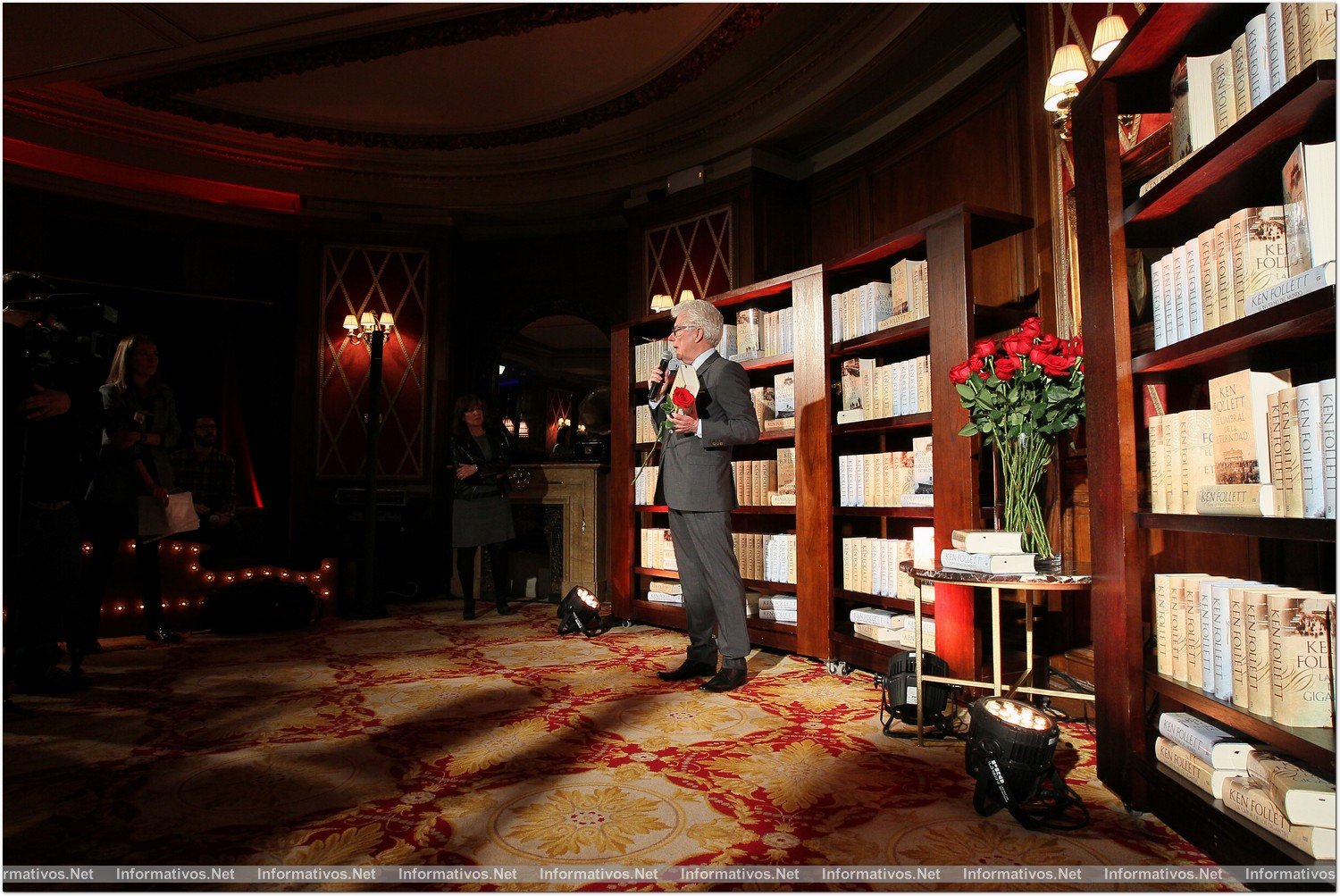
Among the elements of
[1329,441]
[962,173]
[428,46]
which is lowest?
[1329,441]

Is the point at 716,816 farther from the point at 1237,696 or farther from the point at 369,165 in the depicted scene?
the point at 369,165

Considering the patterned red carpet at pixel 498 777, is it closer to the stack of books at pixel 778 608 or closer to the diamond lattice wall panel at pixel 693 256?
the stack of books at pixel 778 608

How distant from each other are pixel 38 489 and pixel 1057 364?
3.78 metres

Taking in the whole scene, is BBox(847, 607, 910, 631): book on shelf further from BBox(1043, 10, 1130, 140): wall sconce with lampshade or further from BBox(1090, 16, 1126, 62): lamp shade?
BBox(1090, 16, 1126, 62): lamp shade

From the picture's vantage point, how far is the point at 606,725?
2.42m

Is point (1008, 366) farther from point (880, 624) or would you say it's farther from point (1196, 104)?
point (880, 624)

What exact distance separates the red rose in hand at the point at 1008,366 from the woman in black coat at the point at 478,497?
12.0ft

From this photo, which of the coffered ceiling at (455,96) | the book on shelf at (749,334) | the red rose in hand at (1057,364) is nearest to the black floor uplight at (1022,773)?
the red rose in hand at (1057,364)

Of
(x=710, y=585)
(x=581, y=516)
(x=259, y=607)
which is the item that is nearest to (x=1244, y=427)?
(x=710, y=585)

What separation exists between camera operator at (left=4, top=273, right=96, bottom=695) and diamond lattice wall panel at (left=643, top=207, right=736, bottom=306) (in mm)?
4134

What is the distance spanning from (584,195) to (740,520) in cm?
370

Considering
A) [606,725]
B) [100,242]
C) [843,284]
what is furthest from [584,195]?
[606,725]

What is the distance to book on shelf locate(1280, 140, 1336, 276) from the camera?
126 cm

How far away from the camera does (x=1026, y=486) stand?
231 centimetres
